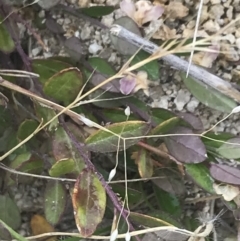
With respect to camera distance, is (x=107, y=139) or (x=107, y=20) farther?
(x=107, y=20)

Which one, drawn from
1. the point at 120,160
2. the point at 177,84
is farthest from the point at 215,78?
the point at 120,160

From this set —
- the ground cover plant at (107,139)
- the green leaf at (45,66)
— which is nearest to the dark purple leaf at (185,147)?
the ground cover plant at (107,139)

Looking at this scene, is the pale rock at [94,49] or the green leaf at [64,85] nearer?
the green leaf at [64,85]

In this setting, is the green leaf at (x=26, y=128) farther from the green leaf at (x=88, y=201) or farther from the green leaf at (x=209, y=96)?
the green leaf at (x=209, y=96)

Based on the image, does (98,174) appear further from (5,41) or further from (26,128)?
(5,41)

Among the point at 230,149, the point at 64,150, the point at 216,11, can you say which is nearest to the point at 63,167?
the point at 64,150

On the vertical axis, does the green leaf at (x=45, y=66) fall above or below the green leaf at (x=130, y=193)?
above
